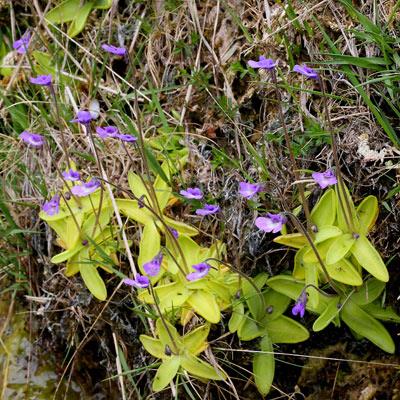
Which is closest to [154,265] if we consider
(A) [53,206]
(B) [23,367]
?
(A) [53,206]

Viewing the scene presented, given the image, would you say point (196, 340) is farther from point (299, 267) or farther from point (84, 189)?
point (84, 189)

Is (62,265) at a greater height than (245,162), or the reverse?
(245,162)

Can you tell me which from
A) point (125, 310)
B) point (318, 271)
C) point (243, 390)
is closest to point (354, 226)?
point (318, 271)

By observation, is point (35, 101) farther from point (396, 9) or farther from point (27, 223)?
point (396, 9)

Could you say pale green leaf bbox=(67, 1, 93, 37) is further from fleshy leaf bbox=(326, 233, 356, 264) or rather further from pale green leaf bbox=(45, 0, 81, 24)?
fleshy leaf bbox=(326, 233, 356, 264)

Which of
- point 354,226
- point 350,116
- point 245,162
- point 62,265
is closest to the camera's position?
point 354,226

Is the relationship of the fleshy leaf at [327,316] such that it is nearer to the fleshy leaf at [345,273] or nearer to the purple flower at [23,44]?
the fleshy leaf at [345,273]
